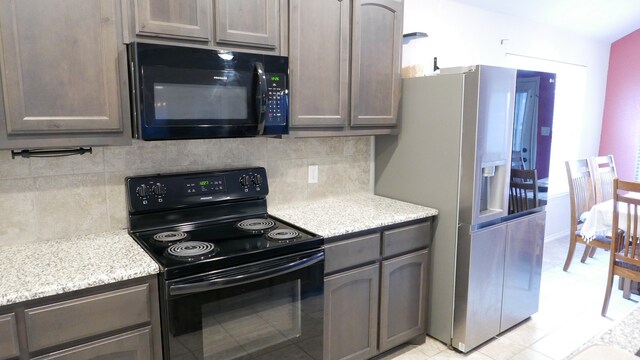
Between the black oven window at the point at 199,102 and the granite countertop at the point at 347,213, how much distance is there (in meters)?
0.68

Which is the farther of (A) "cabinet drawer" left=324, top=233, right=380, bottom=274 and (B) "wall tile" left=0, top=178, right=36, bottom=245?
(A) "cabinet drawer" left=324, top=233, right=380, bottom=274

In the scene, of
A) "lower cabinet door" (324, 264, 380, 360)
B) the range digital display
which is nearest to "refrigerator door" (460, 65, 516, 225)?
"lower cabinet door" (324, 264, 380, 360)

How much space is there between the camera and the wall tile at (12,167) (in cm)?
179

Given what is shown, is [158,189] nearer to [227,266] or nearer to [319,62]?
[227,266]

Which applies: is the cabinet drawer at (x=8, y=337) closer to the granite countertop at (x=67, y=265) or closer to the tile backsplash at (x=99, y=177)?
the granite countertop at (x=67, y=265)

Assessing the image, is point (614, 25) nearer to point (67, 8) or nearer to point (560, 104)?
point (560, 104)

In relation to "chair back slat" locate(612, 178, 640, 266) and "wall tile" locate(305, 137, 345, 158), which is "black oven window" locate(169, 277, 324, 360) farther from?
"chair back slat" locate(612, 178, 640, 266)

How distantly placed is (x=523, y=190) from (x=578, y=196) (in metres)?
1.71

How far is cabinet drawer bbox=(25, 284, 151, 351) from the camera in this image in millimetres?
1412

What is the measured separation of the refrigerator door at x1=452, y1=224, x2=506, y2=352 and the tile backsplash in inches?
42.9

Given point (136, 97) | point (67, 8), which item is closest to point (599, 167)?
point (136, 97)

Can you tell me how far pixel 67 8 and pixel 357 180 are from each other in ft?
6.28

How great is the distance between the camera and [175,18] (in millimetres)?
1785

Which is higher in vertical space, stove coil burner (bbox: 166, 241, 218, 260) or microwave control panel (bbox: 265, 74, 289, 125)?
microwave control panel (bbox: 265, 74, 289, 125)
